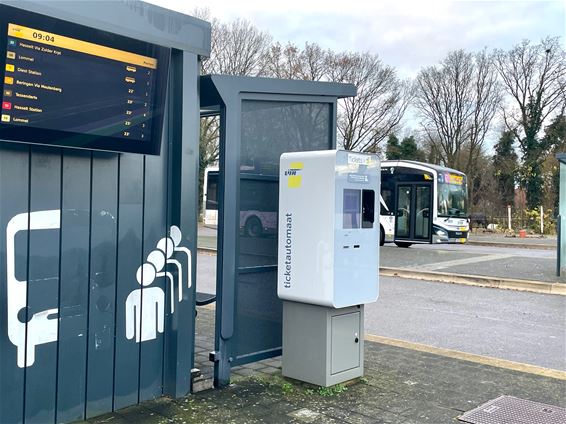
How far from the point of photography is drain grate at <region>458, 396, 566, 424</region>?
423 cm

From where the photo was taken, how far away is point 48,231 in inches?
145

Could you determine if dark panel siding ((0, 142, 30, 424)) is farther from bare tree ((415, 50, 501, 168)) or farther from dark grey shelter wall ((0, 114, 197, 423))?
bare tree ((415, 50, 501, 168))

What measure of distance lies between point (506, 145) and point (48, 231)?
155ft

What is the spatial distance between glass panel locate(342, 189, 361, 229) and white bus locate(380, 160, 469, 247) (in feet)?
55.4

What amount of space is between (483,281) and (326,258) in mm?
8374

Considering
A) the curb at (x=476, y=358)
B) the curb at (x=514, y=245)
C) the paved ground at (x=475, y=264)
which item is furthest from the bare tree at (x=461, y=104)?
the curb at (x=476, y=358)

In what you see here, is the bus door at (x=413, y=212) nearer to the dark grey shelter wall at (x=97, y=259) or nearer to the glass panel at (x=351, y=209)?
the glass panel at (x=351, y=209)

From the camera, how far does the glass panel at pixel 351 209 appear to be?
15.5 ft

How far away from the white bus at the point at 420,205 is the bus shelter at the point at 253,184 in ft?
53.2

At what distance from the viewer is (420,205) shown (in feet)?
69.6

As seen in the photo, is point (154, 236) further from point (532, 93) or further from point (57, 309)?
point (532, 93)

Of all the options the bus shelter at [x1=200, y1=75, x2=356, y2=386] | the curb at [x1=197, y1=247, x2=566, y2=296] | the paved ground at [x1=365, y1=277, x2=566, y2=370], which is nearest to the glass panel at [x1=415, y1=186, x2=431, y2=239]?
the curb at [x1=197, y1=247, x2=566, y2=296]

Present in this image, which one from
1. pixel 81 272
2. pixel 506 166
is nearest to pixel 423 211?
pixel 81 272

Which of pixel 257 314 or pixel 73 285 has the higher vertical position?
pixel 73 285
